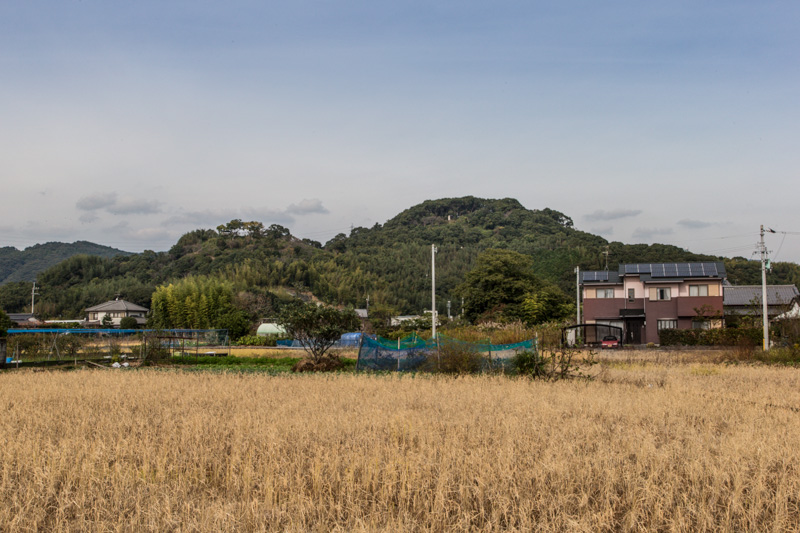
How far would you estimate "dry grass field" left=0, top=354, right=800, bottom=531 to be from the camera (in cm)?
528

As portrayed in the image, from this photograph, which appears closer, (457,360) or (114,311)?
→ (457,360)

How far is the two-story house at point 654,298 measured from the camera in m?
48.6

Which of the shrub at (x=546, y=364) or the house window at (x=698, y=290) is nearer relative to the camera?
the shrub at (x=546, y=364)

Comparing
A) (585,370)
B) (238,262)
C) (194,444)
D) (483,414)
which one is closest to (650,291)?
(585,370)

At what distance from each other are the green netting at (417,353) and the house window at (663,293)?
34242 millimetres

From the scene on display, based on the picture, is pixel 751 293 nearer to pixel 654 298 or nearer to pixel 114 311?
pixel 654 298

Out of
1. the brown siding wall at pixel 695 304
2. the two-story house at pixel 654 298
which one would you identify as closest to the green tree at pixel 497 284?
the two-story house at pixel 654 298

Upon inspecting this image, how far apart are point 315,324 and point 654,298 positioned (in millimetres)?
35519

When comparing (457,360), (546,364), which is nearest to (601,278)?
(457,360)

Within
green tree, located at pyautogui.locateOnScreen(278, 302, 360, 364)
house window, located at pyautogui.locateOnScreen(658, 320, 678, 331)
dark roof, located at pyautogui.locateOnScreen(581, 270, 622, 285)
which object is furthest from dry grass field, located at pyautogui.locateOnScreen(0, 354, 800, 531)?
dark roof, located at pyautogui.locateOnScreen(581, 270, 622, 285)

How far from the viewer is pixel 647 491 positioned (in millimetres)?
5660

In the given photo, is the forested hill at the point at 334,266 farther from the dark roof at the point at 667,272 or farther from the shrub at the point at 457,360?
the shrub at the point at 457,360

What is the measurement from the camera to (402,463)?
6664 millimetres

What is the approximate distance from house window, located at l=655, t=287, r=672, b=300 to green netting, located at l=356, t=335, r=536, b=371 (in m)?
34.2
